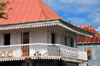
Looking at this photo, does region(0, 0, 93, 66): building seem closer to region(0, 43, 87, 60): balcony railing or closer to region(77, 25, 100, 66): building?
region(0, 43, 87, 60): balcony railing

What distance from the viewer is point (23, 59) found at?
79.2 ft

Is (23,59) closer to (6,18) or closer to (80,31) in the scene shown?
(6,18)

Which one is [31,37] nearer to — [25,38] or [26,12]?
[25,38]

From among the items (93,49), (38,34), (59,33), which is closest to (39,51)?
(38,34)

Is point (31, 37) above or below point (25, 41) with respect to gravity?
above

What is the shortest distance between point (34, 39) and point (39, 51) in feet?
6.89

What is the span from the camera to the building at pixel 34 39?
23.6 meters

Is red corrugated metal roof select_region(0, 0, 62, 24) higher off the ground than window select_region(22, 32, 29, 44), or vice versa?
red corrugated metal roof select_region(0, 0, 62, 24)

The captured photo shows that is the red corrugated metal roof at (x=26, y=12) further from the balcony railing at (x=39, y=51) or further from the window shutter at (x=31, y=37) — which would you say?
the balcony railing at (x=39, y=51)

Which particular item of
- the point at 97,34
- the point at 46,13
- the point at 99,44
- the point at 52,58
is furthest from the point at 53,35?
the point at 97,34

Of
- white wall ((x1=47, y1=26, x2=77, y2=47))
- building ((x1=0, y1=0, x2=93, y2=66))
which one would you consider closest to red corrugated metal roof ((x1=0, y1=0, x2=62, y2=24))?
building ((x1=0, y1=0, x2=93, y2=66))

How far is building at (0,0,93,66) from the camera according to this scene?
2358cm

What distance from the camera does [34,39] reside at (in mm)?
25875

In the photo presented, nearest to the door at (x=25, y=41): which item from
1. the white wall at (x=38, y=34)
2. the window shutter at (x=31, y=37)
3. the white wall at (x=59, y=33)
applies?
the white wall at (x=38, y=34)
